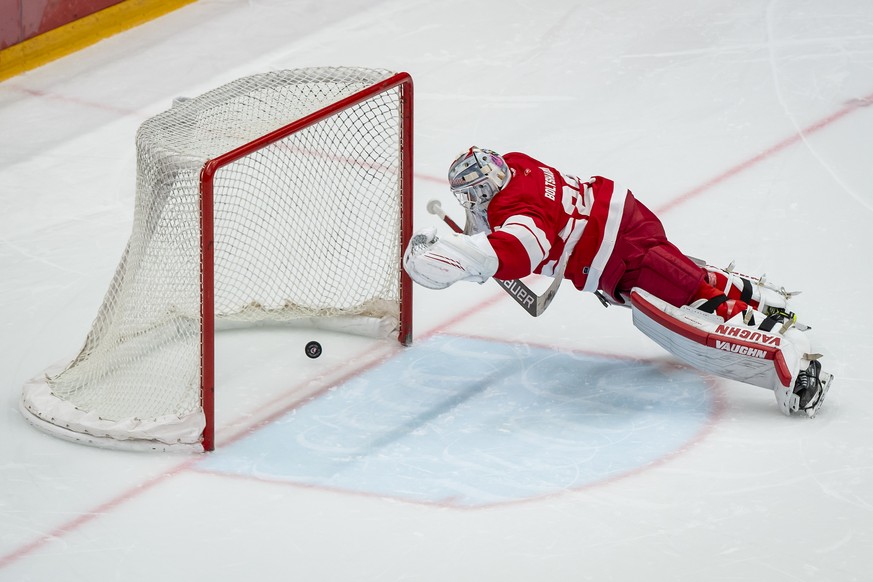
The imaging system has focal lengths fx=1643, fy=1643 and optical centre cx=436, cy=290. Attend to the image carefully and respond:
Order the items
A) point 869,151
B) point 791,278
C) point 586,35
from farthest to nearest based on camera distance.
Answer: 1. point 586,35
2. point 869,151
3. point 791,278

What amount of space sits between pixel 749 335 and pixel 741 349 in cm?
4

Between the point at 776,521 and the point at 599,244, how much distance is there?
0.89 meters

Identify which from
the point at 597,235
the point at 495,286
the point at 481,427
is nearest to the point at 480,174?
the point at 597,235

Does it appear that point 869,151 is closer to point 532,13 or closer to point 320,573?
point 532,13

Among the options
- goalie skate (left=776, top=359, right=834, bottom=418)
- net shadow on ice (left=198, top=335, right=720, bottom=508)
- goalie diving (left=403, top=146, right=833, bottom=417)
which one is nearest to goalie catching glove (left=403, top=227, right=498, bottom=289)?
goalie diving (left=403, top=146, right=833, bottom=417)

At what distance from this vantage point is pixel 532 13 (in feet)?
22.9

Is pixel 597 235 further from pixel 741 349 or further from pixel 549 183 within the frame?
pixel 741 349

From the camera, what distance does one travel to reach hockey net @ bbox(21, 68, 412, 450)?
3.91m

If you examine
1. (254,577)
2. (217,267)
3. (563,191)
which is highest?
(563,191)

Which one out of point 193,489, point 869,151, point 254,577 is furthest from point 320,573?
point 869,151

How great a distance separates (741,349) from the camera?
4051 millimetres

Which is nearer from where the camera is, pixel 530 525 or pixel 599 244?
pixel 530 525

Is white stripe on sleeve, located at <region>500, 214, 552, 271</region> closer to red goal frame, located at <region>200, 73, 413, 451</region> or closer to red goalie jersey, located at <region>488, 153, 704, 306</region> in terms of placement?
red goalie jersey, located at <region>488, 153, 704, 306</region>

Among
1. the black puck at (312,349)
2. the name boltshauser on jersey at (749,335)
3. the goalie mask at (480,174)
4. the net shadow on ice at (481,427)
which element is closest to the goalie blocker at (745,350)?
the name boltshauser on jersey at (749,335)
